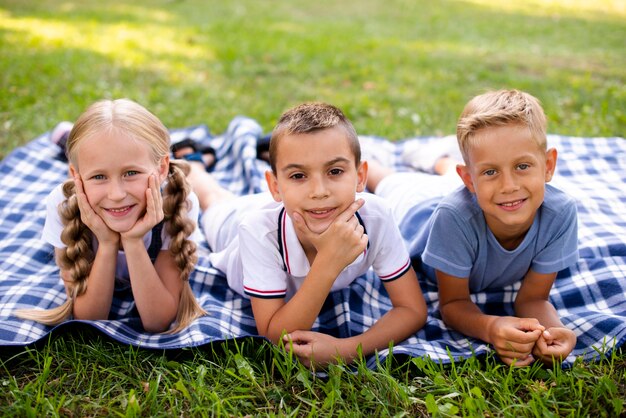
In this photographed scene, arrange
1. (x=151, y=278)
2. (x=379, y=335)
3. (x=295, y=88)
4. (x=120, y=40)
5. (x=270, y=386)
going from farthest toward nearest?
(x=120, y=40)
(x=295, y=88)
(x=151, y=278)
(x=379, y=335)
(x=270, y=386)

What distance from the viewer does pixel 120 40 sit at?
821 centimetres

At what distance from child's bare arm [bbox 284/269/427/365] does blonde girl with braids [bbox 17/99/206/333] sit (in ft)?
2.11

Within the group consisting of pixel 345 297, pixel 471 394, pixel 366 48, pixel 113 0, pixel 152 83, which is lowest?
pixel 471 394

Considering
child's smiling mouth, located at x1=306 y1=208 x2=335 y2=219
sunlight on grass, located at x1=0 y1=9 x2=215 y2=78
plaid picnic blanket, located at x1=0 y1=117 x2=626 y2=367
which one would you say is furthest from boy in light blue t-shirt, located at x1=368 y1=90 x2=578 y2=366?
sunlight on grass, located at x1=0 y1=9 x2=215 y2=78

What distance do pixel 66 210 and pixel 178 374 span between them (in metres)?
0.92

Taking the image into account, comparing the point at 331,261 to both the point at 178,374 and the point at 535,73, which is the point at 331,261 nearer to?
the point at 178,374

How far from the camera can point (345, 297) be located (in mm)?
2984

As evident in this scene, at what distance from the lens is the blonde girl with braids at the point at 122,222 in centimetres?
261

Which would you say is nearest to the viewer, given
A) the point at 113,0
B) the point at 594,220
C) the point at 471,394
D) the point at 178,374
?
the point at 471,394

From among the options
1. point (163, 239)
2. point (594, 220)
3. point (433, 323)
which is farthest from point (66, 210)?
point (594, 220)

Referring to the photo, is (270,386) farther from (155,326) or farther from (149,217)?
(149,217)

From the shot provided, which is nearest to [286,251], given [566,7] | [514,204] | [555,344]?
[514,204]

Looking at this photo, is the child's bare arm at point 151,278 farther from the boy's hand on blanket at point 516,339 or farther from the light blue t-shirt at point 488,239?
the boy's hand on blanket at point 516,339

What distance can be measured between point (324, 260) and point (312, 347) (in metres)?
0.36
